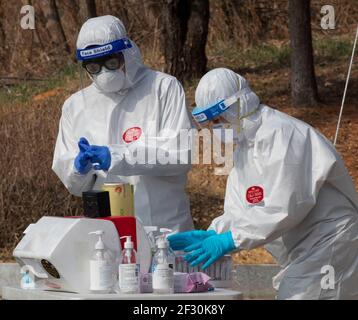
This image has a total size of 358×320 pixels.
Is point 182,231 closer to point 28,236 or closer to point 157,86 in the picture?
point 157,86

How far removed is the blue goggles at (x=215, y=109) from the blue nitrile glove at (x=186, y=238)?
556mm

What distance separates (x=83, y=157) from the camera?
6453 millimetres

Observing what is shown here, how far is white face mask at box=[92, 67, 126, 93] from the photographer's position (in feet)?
22.2

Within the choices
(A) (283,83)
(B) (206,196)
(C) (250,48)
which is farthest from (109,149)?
(C) (250,48)

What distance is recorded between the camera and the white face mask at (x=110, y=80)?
678 centimetres

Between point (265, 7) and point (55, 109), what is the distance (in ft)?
17.1

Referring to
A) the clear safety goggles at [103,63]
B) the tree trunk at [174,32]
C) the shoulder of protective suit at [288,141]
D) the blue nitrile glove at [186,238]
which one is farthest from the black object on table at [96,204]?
the tree trunk at [174,32]

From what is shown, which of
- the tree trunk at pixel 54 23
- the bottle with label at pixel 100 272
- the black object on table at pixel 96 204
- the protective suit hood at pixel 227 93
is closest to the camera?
the bottle with label at pixel 100 272

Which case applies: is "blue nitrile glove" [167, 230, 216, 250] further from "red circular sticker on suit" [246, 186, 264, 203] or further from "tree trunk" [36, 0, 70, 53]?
"tree trunk" [36, 0, 70, 53]

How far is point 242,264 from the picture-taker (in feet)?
32.7

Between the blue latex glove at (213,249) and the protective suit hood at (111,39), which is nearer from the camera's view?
the blue latex glove at (213,249)

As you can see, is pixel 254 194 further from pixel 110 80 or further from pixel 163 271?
pixel 110 80

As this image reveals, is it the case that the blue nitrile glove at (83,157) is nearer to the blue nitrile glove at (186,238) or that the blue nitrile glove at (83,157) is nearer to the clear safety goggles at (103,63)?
the clear safety goggles at (103,63)

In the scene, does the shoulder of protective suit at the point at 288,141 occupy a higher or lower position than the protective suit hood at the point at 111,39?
lower
